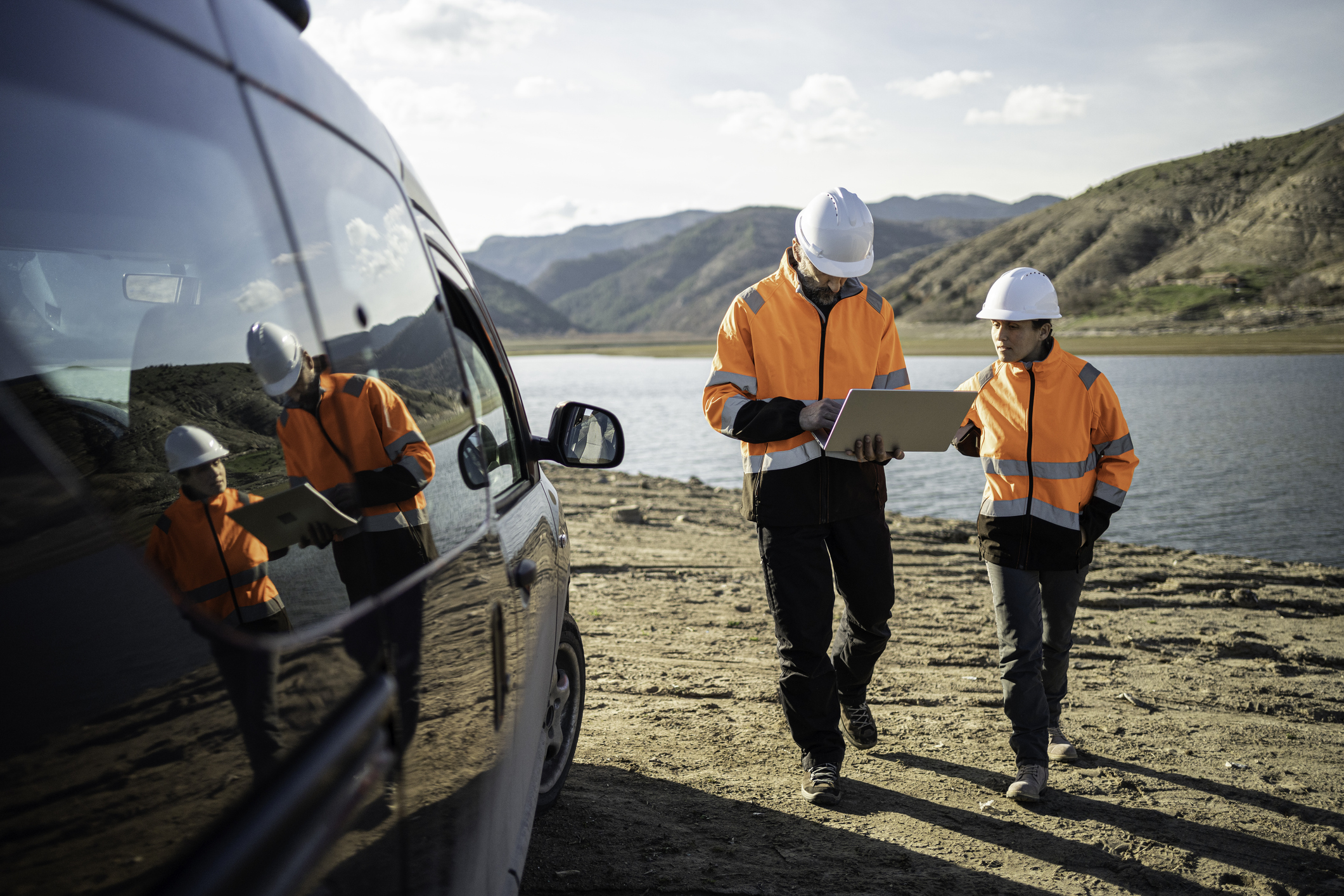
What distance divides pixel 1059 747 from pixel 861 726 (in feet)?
2.86

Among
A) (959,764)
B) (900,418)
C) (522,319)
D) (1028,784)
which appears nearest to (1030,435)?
(900,418)

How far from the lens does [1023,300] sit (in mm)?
3656

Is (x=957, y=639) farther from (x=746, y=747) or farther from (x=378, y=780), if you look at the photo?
(x=378, y=780)

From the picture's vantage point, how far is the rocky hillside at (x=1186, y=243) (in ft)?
252

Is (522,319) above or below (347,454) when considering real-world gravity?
above

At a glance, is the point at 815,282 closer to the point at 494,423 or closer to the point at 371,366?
the point at 494,423

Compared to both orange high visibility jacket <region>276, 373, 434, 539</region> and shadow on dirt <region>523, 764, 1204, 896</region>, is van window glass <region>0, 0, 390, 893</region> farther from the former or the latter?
shadow on dirt <region>523, 764, 1204, 896</region>

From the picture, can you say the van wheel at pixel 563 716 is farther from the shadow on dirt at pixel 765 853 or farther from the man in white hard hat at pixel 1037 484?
the man in white hard hat at pixel 1037 484

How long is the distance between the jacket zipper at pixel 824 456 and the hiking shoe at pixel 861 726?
3.54ft

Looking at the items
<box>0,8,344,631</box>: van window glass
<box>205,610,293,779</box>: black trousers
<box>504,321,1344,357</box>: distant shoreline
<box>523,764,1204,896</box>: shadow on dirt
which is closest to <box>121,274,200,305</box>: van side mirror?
<box>0,8,344,631</box>: van window glass

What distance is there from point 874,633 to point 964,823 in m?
0.77

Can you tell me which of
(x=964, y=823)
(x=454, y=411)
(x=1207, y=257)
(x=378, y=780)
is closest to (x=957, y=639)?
(x=964, y=823)

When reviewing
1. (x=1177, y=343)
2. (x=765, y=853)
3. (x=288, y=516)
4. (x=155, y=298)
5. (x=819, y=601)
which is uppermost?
(x=155, y=298)

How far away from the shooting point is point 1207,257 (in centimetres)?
9094
